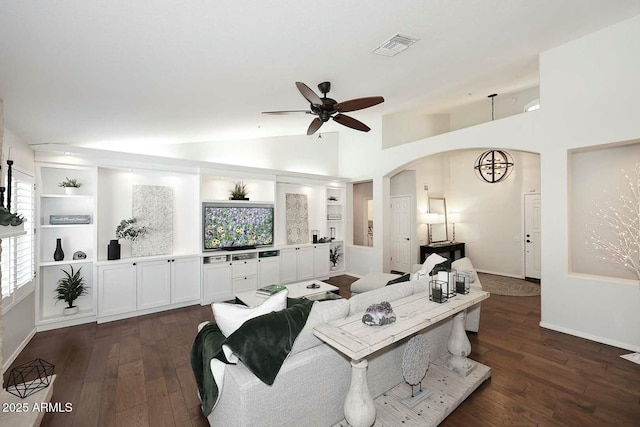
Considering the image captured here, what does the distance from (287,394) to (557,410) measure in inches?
82.1

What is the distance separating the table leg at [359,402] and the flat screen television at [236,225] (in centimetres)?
373

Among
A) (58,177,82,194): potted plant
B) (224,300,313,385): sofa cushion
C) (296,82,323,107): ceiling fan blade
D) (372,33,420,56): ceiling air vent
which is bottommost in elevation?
(224,300,313,385): sofa cushion

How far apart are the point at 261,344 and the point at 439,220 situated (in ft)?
22.1

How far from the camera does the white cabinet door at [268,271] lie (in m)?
5.29

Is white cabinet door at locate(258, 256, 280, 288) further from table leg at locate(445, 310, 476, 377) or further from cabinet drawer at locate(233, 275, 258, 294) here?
table leg at locate(445, 310, 476, 377)

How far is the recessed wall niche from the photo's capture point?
3.62 meters

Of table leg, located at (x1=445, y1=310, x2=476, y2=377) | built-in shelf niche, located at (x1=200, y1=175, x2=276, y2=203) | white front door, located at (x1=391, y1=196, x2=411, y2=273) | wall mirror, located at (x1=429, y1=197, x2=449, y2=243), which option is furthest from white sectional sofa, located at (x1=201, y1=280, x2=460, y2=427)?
wall mirror, located at (x1=429, y1=197, x2=449, y2=243)

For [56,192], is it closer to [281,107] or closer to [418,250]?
[281,107]

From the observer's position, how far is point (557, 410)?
7.00 feet

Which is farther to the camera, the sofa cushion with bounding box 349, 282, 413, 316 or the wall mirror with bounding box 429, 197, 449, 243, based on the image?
the wall mirror with bounding box 429, 197, 449, 243

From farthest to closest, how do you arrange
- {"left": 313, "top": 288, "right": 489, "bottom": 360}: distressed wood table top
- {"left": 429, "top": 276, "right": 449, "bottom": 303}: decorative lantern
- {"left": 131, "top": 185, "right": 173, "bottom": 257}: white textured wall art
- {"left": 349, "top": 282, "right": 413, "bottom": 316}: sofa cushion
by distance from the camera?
1. {"left": 131, "top": 185, "right": 173, "bottom": 257}: white textured wall art
2. {"left": 429, "top": 276, "right": 449, "bottom": 303}: decorative lantern
3. {"left": 349, "top": 282, "right": 413, "bottom": 316}: sofa cushion
4. {"left": 313, "top": 288, "right": 489, "bottom": 360}: distressed wood table top

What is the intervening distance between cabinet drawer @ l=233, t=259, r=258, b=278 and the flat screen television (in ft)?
0.90

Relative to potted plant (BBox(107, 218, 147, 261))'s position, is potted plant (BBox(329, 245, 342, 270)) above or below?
below

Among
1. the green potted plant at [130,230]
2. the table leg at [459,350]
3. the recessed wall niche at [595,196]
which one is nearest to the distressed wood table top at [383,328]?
the table leg at [459,350]
